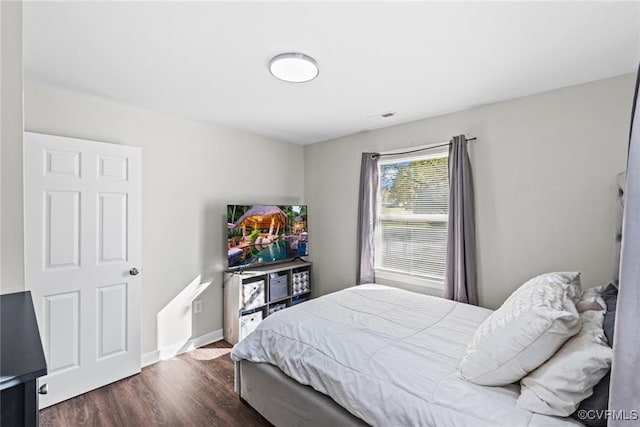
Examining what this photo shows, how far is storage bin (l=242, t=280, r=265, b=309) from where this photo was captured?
3.19 metres

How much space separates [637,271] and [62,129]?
3.40 m

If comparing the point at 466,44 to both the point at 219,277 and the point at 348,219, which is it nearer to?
the point at 348,219

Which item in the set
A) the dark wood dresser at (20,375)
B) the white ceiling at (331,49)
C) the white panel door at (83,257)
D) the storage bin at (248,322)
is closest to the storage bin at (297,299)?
the storage bin at (248,322)

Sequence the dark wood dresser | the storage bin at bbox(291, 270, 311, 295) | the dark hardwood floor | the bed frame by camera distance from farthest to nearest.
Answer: the storage bin at bbox(291, 270, 311, 295) → the dark hardwood floor → the bed frame → the dark wood dresser

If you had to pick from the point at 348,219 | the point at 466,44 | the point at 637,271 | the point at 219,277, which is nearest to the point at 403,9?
the point at 466,44

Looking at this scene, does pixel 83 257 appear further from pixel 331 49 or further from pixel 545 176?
pixel 545 176

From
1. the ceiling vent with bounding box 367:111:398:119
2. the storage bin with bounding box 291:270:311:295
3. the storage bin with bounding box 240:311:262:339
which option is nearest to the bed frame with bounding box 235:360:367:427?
the storage bin with bounding box 240:311:262:339

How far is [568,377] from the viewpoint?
110 cm

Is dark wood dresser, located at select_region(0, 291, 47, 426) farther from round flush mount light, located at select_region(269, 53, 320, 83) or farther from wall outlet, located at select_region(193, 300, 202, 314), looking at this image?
wall outlet, located at select_region(193, 300, 202, 314)

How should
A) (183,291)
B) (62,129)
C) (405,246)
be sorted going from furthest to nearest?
(405,246)
(183,291)
(62,129)

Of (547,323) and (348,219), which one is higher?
(348,219)

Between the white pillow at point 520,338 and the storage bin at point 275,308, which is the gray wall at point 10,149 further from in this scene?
the storage bin at point 275,308

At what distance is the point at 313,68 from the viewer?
1.92 meters

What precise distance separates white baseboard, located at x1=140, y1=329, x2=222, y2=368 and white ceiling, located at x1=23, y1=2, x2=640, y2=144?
7.65ft
